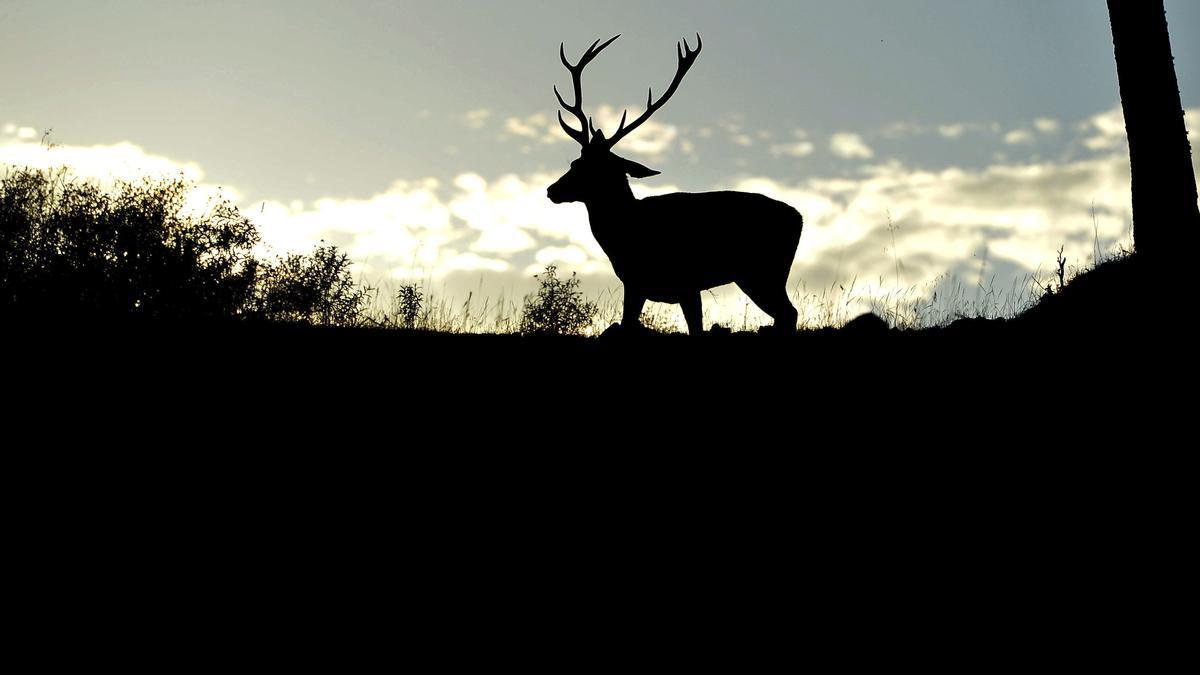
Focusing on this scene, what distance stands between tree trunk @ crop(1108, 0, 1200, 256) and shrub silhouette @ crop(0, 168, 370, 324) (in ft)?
44.0

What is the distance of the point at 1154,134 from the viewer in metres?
8.61

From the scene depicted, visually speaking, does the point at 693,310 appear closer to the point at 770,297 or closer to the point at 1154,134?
the point at 770,297

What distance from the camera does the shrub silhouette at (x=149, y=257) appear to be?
17.8 metres

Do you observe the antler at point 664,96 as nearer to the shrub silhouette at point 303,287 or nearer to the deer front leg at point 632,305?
the deer front leg at point 632,305

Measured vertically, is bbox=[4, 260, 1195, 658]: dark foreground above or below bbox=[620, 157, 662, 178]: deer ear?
below

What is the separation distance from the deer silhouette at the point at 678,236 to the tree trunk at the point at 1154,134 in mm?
3125

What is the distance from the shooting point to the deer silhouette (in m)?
8.52

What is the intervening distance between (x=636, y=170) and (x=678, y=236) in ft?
2.39

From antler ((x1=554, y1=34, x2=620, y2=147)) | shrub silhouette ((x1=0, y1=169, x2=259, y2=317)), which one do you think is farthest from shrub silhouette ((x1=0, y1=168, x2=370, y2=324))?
antler ((x1=554, y1=34, x2=620, y2=147))

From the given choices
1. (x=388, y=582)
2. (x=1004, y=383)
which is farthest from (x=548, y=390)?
(x=1004, y=383)

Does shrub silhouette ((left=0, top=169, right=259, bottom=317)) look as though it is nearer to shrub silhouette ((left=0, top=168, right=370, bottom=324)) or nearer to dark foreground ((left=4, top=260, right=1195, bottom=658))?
shrub silhouette ((left=0, top=168, right=370, bottom=324))

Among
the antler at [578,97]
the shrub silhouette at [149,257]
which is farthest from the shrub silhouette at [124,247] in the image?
the antler at [578,97]

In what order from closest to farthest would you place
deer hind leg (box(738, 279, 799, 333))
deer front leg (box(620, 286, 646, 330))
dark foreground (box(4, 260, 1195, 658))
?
1. dark foreground (box(4, 260, 1195, 658))
2. deer front leg (box(620, 286, 646, 330))
3. deer hind leg (box(738, 279, 799, 333))

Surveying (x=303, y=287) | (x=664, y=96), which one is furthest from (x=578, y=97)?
(x=303, y=287)
